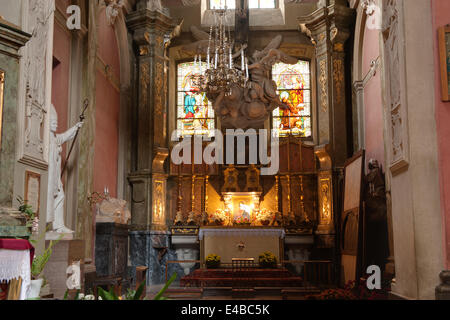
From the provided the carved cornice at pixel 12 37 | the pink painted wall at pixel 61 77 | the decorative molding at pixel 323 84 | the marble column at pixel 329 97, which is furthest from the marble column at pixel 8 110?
the decorative molding at pixel 323 84

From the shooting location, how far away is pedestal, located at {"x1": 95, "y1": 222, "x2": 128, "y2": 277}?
33.1 feet

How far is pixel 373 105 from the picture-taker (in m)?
11.7

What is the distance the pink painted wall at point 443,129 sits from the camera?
225 inches

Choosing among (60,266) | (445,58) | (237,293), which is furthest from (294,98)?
(60,266)

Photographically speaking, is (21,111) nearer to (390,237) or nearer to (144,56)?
(390,237)

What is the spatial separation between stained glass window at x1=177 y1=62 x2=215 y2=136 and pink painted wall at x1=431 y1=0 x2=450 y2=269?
29.0 feet

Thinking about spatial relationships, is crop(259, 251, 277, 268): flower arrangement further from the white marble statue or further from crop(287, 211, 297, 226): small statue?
the white marble statue

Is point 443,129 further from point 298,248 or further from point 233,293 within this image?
point 298,248

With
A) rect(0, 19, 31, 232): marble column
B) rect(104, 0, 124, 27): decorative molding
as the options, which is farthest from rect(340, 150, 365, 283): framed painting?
rect(0, 19, 31, 232): marble column

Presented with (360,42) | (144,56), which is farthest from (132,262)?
(360,42)

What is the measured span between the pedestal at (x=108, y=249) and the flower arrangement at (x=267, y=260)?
303 centimetres

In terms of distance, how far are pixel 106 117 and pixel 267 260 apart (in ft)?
15.4

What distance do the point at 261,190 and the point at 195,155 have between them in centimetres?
188

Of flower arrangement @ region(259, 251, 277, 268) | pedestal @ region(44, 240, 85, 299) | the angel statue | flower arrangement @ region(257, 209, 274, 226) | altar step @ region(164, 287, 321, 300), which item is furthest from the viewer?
the angel statue
